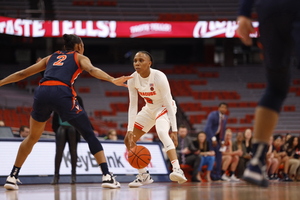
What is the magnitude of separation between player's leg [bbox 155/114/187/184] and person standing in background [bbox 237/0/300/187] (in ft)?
12.0

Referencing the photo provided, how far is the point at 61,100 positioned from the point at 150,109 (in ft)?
6.21

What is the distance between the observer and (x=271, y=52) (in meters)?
3.59

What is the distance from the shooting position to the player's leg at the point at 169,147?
289 inches

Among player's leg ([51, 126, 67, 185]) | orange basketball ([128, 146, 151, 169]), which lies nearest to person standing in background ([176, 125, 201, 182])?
player's leg ([51, 126, 67, 185])

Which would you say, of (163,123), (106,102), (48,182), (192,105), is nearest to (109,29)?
(106,102)

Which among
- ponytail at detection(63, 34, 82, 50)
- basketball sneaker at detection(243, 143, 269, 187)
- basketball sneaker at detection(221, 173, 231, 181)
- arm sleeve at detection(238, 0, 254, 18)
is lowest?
basketball sneaker at detection(221, 173, 231, 181)

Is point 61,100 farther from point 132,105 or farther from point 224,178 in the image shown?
point 224,178

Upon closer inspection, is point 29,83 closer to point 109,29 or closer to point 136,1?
point 109,29

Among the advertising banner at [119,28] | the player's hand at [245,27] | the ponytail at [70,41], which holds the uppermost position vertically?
the advertising banner at [119,28]

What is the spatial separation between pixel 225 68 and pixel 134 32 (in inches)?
264

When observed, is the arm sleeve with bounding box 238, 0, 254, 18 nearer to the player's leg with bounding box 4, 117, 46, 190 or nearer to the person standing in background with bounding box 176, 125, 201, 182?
the player's leg with bounding box 4, 117, 46, 190

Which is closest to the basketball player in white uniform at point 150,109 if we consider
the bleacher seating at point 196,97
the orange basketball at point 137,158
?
the orange basketball at point 137,158

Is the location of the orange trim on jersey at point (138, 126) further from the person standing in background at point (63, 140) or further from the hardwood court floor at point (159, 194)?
the person standing in background at point (63, 140)

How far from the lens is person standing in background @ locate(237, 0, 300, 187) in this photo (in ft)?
11.5
